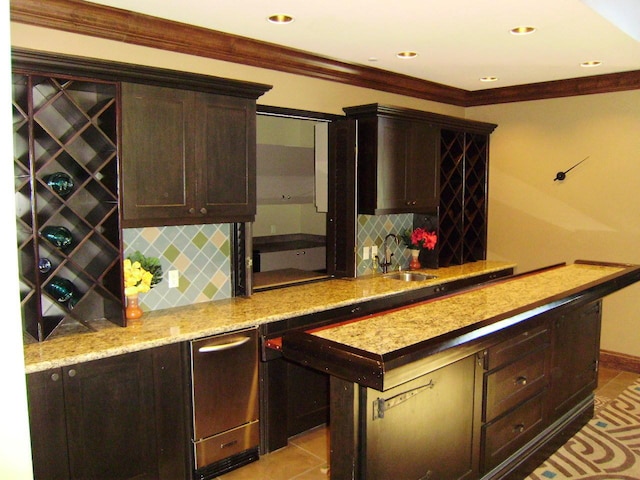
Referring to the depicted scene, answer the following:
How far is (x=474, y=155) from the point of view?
5473 mm

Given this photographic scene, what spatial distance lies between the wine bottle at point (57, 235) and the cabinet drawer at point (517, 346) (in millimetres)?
2208

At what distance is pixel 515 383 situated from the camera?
2.79 meters

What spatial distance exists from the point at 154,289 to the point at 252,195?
0.85 m

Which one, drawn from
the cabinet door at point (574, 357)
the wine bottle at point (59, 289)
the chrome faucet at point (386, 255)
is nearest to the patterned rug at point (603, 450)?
the cabinet door at point (574, 357)

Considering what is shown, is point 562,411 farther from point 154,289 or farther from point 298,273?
point 154,289

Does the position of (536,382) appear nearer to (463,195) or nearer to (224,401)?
(224,401)

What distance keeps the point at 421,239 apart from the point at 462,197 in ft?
2.27

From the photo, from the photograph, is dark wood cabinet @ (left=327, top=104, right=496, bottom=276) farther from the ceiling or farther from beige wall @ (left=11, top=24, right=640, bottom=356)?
the ceiling

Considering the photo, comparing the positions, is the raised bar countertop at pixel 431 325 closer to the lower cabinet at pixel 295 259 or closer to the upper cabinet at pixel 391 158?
the upper cabinet at pixel 391 158

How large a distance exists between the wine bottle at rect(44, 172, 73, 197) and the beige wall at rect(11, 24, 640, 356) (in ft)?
5.97

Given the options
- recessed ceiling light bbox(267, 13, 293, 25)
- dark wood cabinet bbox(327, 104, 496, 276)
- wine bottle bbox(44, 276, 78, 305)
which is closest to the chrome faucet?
dark wood cabinet bbox(327, 104, 496, 276)

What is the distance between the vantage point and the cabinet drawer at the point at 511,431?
2.66m

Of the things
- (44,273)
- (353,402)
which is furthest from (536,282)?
(44,273)

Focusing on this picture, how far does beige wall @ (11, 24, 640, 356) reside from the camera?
481 cm
